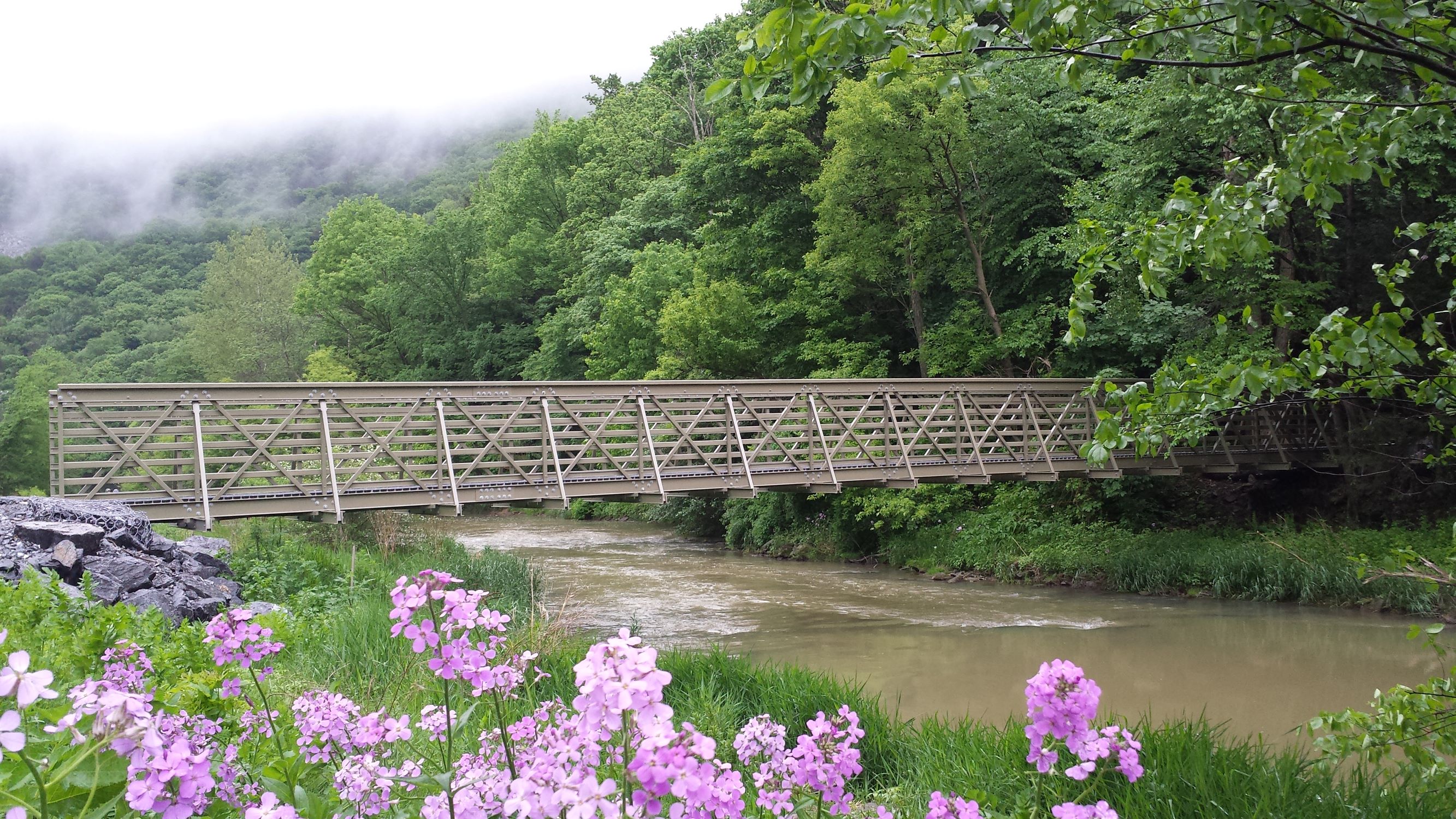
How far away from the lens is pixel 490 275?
42.2 m

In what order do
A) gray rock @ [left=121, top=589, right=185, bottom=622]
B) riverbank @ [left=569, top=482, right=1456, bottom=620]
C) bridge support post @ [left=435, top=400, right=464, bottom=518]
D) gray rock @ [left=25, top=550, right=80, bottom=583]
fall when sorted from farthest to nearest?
riverbank @ [left=569, top=482, right=1456, bottom=620]
bridge support post @ [left=435, top=400, right=464, bottom=518]
gray rock @ [left=121, top=589, right=185, bottom=622]
gray rock @ [left=25, top=550, right=80, bottom=583]

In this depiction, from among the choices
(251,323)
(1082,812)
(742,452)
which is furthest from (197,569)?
(251,323)

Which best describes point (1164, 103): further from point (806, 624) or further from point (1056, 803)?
point (1056, 803)

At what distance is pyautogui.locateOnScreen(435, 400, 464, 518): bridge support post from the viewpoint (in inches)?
450

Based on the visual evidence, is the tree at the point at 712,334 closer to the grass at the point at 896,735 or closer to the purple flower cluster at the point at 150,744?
the grass at the point at 896,735

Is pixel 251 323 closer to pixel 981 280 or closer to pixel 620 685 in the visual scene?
pixel 981 280

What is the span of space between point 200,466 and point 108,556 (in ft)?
7.87

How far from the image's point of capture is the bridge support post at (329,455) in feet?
35.9

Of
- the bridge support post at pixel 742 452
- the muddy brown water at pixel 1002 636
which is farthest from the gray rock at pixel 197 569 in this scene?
the bridge support post at pixel 742 452

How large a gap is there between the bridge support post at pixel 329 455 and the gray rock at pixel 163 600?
2552mm

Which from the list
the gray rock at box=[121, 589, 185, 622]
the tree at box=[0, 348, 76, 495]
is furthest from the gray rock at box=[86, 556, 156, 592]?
the tree at box=[0, 348, 76, 495]

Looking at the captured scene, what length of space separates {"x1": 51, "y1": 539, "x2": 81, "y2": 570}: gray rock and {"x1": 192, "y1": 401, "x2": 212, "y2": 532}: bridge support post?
8.33 ft

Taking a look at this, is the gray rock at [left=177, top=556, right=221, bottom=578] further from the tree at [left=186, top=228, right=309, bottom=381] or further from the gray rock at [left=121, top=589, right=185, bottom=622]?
the tree at [left=186, top=228, right=309, bottom=381]

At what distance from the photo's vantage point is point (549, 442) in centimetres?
1292
